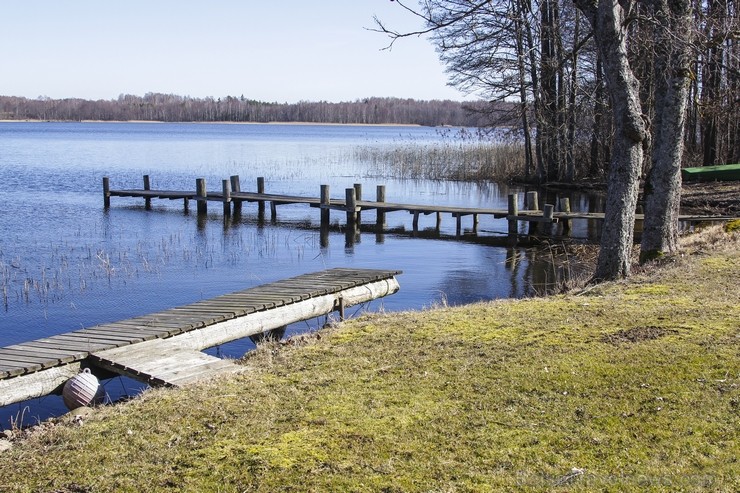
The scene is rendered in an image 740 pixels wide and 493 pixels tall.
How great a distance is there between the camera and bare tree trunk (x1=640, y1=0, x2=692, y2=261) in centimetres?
1274

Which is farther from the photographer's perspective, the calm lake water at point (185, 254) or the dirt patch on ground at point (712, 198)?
the dirt patch on ground at point (712, 198)

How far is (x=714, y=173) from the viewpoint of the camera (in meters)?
30.0

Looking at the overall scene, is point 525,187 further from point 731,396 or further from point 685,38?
point 731,396

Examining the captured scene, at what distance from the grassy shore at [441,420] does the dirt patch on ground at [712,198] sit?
56.8ft

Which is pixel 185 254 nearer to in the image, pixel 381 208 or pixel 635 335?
pixel 381 208

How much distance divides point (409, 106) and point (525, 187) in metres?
117

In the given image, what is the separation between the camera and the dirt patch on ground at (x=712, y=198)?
81.8 feet

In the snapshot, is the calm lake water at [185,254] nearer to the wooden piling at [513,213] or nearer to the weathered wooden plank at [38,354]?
the weathered wooden plank at [38,354]

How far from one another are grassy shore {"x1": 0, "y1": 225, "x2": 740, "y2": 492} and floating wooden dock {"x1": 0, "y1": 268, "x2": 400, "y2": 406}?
0.82 meters

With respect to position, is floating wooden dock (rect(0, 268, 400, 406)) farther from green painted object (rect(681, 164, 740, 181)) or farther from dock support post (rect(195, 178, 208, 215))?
green painted object (rect(681, 164, 740, 181))

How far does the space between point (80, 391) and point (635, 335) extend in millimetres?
5509

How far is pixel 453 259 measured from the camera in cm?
2109

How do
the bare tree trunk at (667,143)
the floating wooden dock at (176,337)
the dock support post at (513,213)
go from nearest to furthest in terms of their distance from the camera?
1. the floating wooden dock at (176,337)
2. the bare tree trunk at (667,143)
3. the dock support post at (513,213)

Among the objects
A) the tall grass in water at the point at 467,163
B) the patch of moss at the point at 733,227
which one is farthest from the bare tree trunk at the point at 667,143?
the tall grass in water at the point at 467,163
